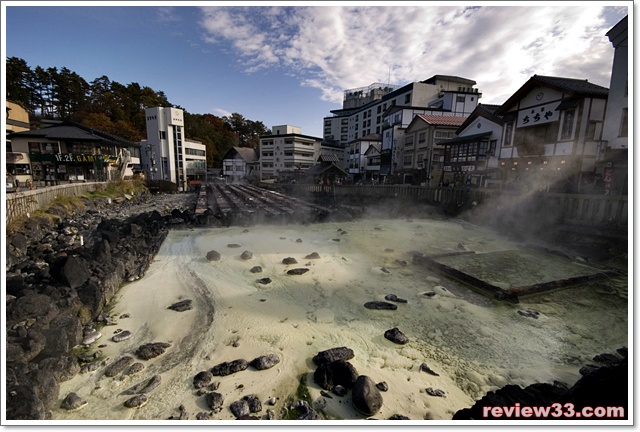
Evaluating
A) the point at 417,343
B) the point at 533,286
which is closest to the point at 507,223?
the point at 533,286

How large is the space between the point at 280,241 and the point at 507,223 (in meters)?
15.1

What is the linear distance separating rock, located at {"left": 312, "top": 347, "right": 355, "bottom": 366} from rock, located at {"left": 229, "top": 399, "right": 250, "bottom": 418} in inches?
59.3

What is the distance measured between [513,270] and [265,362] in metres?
10.2

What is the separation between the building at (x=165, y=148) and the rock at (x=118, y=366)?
49822 mm

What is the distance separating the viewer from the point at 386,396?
14.9 ft

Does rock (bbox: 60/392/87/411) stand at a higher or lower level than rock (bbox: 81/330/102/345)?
higher

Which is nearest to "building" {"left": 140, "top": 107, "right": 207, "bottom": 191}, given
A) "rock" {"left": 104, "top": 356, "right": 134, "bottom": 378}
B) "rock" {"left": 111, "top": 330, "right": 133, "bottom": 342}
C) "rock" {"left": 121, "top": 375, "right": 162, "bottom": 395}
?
"rock" {"left": 111, "top": 330, "right": 133, "bottom": 342}

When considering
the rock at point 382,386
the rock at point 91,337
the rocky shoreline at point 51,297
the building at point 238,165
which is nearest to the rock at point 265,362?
the rock at point 382,386

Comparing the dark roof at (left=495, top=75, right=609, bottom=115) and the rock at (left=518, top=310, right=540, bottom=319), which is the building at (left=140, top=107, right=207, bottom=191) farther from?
the rock at (left=518, top=310, right=540, bottom=319)

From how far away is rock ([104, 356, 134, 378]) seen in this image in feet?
16.4

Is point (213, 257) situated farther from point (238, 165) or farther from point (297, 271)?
point (238, 165)

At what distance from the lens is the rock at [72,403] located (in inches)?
168

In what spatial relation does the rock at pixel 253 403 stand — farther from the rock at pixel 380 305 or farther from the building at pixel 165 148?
the building at pixel 165 148
